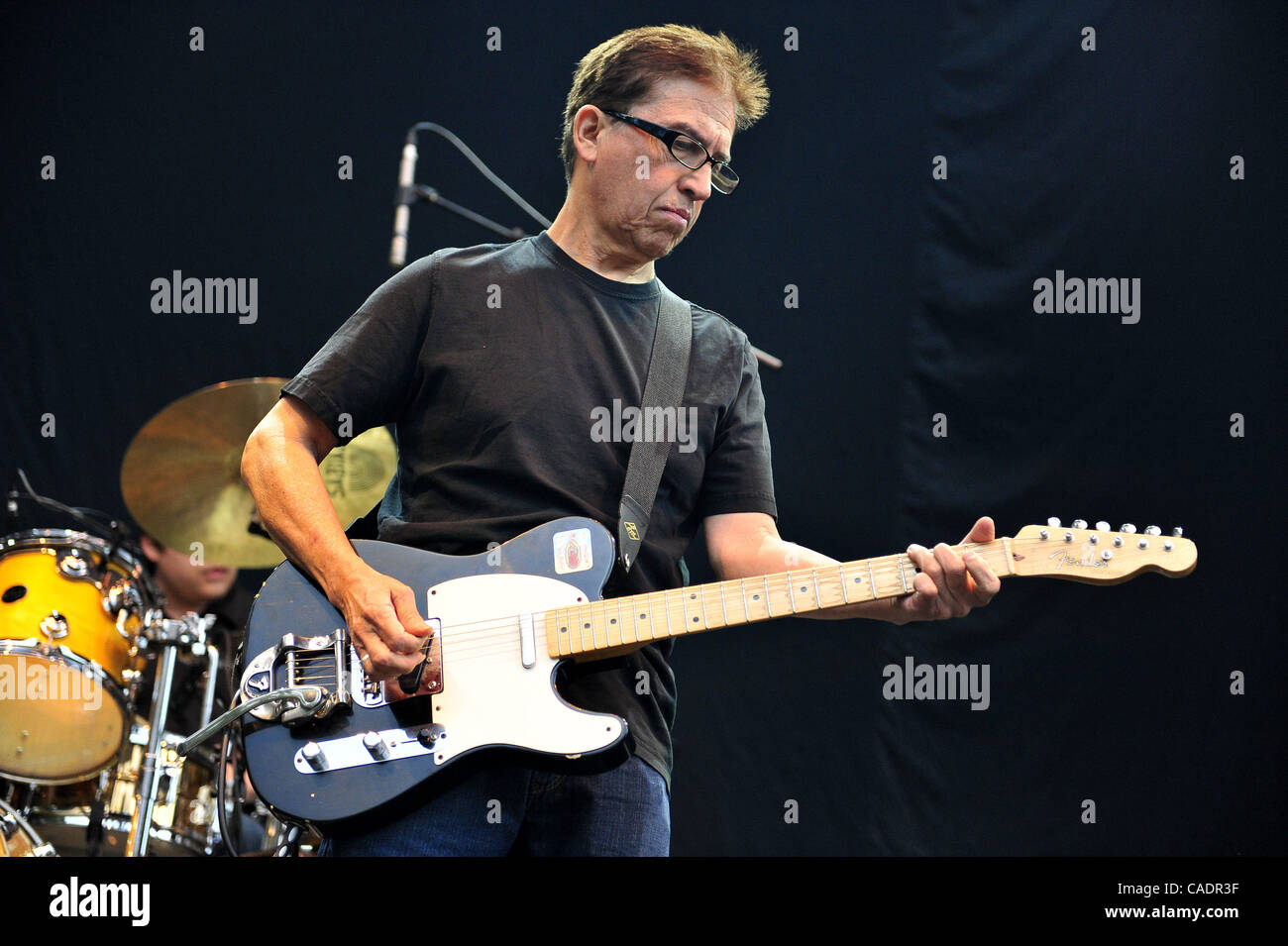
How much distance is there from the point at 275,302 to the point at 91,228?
0.75 metres

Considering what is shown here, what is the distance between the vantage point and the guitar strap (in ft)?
7.89

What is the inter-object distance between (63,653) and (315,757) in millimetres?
1879

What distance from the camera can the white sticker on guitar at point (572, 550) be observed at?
229cm

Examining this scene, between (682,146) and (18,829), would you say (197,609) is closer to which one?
(18,829)

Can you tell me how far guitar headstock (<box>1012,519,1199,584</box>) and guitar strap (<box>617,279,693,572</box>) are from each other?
72cm

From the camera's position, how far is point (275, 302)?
4555 millimetres

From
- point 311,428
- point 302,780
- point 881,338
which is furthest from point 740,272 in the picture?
point 302,780

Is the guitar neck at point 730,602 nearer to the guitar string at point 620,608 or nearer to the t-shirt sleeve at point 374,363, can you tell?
the guitar string at point 620,608

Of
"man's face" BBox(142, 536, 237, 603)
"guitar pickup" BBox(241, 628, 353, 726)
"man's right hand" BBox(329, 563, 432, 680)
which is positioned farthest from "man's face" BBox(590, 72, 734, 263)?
"man's face" BBox(142, 536, 237, 603)

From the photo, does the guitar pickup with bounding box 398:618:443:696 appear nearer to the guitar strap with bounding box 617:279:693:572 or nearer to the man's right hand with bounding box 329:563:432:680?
the man's right hand with bounding box 329:563:432:680

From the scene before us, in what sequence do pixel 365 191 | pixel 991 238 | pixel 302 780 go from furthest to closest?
1. pixel 365 191
2. pixel 991 238
3. pixel 302 780

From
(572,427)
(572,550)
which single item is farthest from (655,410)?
(572,550)

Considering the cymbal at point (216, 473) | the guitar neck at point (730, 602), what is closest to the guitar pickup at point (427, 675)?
the guitar neck at point (730, 602)
